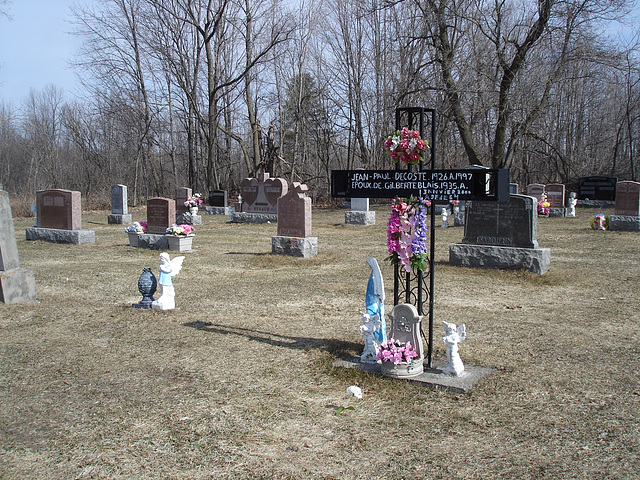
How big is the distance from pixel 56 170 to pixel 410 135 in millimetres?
36105

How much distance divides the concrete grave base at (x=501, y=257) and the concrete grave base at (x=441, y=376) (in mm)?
5490

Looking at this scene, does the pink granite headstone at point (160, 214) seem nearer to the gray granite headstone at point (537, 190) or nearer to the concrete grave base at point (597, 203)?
the gray granite headstone at point (537, 190)

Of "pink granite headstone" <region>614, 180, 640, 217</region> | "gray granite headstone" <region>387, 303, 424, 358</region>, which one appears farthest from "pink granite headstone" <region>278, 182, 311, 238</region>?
"pink granite headstone" <region>614, 180, 640, 217</region>

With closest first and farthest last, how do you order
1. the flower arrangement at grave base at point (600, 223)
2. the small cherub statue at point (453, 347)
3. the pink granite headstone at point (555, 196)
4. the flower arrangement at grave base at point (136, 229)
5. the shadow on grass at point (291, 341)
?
1. the small cherub statue at point (453, 347)
2. the shadow on grass at point (291, 341)
3. the flower arrangement at grave base at point (136, 229)
4. the flower arrangement at grave base at point (600, 223)
5. the pink granite headstone at point (555, 196)

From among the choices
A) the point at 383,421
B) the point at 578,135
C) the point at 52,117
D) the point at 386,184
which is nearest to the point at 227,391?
the point at 383,421

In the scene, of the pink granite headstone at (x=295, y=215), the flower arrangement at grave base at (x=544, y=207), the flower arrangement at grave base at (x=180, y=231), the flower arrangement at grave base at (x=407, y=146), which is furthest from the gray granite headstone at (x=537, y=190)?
the flower arrangement at grave base at (x=407, y=146)

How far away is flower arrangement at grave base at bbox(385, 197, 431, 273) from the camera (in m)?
4.91

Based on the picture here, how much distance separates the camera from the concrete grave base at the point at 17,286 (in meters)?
7.68

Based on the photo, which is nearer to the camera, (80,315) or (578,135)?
(80,315)

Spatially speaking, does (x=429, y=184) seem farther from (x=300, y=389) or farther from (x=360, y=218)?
(x=360, y=218)

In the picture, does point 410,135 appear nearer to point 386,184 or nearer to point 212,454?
point 386,184

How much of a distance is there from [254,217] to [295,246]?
32.7 feet

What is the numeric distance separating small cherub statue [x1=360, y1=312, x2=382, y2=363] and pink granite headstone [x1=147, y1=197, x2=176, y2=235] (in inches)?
402

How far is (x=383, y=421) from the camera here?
4051mm
